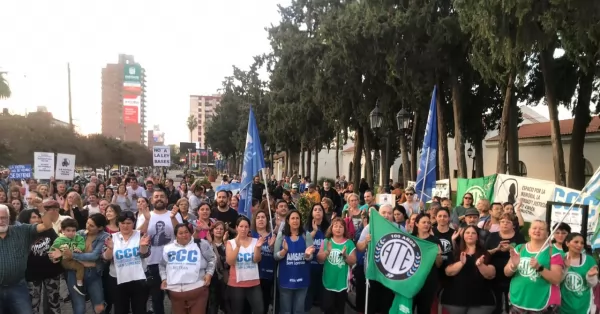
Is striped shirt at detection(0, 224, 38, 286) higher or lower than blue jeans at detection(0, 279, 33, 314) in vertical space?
higher

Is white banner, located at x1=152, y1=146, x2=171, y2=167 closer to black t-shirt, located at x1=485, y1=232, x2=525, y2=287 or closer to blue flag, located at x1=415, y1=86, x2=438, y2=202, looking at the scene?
blue flag, located at x1=415, y1=86, x2=438, y2=202

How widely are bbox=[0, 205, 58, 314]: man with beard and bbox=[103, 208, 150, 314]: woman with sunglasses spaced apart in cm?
84

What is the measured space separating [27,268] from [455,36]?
552 inches

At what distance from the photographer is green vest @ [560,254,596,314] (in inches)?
198

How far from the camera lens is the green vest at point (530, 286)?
4.91m

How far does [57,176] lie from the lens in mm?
16297

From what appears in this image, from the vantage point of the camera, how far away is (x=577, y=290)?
504 centimetres

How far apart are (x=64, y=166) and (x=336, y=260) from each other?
535 inches

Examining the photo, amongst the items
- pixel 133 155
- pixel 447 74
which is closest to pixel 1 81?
pixel 447 74

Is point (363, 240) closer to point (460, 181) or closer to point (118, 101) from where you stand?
point (460, 181)

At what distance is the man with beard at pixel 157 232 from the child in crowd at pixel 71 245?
0.85 m

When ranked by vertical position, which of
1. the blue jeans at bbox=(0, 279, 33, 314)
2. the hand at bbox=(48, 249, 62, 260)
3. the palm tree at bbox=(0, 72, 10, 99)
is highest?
the palm tree at bbox=(0, 72, 10, 99)

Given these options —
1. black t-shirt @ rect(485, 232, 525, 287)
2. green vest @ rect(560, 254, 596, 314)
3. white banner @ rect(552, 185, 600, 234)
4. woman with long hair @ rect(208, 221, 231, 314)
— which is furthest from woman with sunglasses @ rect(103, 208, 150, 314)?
white banner @ rect(552, 185, 600, 234)

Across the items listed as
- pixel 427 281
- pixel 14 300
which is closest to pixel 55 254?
pixel 14 300
